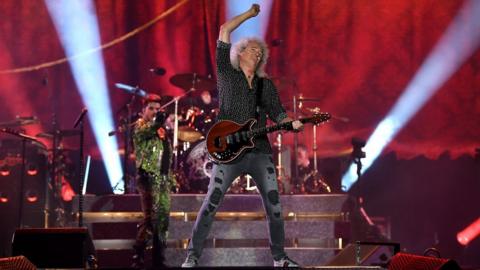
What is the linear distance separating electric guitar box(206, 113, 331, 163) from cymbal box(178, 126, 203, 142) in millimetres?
5051

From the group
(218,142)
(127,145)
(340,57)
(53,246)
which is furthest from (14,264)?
(340,57)

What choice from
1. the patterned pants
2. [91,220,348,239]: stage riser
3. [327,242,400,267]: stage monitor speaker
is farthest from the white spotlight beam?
the patterned pants

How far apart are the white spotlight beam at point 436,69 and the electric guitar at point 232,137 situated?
575 cm

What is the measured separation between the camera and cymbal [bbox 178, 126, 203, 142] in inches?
433

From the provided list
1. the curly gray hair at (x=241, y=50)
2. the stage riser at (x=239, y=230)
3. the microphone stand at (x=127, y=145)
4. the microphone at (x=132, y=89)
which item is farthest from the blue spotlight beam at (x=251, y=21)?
the curly gray hair at (x=241, y=50)

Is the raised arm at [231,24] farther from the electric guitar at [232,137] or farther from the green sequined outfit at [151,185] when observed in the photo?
the green sequined outfit at [151,185]

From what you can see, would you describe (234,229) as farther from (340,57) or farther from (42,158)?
(340,57)

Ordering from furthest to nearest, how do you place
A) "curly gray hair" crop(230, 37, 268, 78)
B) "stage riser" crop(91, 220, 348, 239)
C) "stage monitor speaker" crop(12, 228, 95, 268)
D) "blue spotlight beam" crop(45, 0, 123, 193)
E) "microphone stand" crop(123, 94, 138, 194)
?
"blue spotlight beam" crop(45, 0, 123, 193), "microphone stand" crop(123, 94, 138, 194), "stage riser" crop(91, 220, 348, 239), "curly gray hair" crop(230, 37, 268, 78), "stage monitor speaker" crop(12, 228, 95, 268)

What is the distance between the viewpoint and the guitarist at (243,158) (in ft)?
19.5

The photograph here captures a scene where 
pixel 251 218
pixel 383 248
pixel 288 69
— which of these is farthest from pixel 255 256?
pixel 288 69

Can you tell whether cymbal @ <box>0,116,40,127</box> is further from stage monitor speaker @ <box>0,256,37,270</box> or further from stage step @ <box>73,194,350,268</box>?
stage monitor speaker @ <box>0,256,37,270</box>

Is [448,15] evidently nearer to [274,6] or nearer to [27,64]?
[274,6]

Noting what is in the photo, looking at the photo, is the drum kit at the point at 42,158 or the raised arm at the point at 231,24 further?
the drum kit at the point at 42,158

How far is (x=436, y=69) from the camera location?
1146cm
